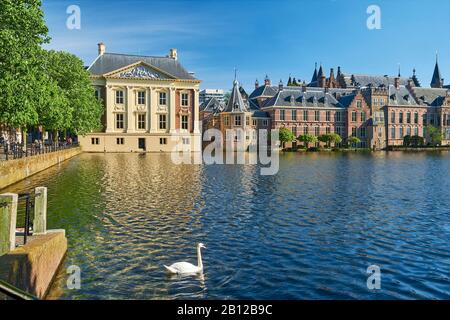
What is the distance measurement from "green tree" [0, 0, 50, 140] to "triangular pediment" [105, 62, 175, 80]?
52.3m

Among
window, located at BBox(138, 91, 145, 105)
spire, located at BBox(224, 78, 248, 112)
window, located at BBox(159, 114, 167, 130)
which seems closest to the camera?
window, located at BBox(138, 91, 145, 105)

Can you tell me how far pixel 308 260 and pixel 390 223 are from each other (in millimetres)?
6967

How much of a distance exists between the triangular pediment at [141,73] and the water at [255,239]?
54.5 m

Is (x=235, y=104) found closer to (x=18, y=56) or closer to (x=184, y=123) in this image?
(x=184, y=123)

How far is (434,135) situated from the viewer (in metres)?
112

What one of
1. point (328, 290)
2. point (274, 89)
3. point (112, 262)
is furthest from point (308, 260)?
point (274, 89)

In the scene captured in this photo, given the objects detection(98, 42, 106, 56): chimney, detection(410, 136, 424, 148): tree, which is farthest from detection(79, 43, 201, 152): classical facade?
detection(410, 136, 424, 148): tree

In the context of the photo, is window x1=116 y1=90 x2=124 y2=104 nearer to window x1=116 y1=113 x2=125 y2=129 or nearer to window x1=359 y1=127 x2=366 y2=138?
window x1=116 y1=113 x2=125 y2=129

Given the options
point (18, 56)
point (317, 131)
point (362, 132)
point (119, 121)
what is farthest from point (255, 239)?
point (362, 132)

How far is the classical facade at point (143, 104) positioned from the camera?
81125 millimetres

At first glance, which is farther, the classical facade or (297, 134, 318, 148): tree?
(297, 134, 318, 148): tree

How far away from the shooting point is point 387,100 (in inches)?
4341

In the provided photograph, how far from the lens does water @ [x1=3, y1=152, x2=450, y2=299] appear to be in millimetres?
10984
